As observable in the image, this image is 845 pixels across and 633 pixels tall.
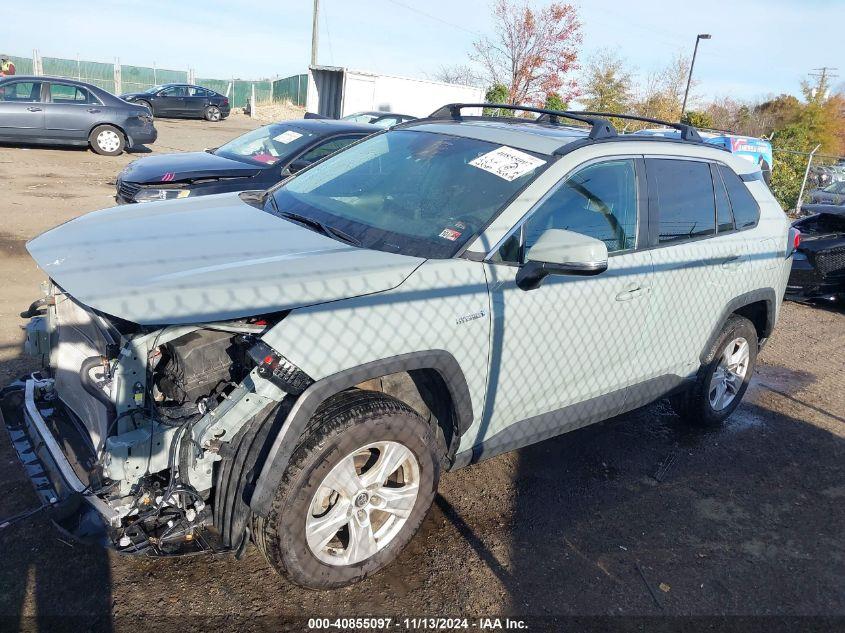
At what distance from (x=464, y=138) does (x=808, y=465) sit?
3.13 meters

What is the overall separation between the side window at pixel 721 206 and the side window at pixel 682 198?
0.06m

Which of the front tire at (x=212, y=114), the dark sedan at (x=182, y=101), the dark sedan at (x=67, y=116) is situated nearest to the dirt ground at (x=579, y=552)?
the dark sedan at (x=67, y=116)

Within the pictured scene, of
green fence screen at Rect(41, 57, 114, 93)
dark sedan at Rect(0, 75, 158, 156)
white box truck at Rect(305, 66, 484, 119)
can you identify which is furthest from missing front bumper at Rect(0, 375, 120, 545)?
green fence screen at Rect(41, 57, 114, 93)

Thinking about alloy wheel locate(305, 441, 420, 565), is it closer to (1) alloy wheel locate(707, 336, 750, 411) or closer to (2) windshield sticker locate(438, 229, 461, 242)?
(2) windshield sticker locate(438, 229, 461, 242)

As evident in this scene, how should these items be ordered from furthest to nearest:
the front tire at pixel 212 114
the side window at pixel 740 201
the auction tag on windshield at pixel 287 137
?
1. the front tire at pixel 212 114
2. the auction tag on windshield at pixel 287 137
3. the side window at pixel 740 201

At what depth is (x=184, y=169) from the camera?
7.25 m

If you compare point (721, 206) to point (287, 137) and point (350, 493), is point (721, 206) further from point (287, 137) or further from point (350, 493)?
point (287, 137)

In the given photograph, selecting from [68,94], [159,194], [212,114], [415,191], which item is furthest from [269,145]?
[212,114]

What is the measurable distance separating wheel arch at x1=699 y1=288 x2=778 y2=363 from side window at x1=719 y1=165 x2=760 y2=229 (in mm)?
470

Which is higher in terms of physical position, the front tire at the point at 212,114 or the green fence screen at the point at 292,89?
the green fence screen at the point at 292,89

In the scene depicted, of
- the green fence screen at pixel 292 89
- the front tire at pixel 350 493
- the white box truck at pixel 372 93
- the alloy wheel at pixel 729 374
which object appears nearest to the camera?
the front tire at pixel 350 493

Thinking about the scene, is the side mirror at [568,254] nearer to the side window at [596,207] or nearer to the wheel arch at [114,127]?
the side window at [596,207]

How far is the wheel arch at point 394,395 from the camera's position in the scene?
2.49m

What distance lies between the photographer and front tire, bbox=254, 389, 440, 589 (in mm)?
2588
